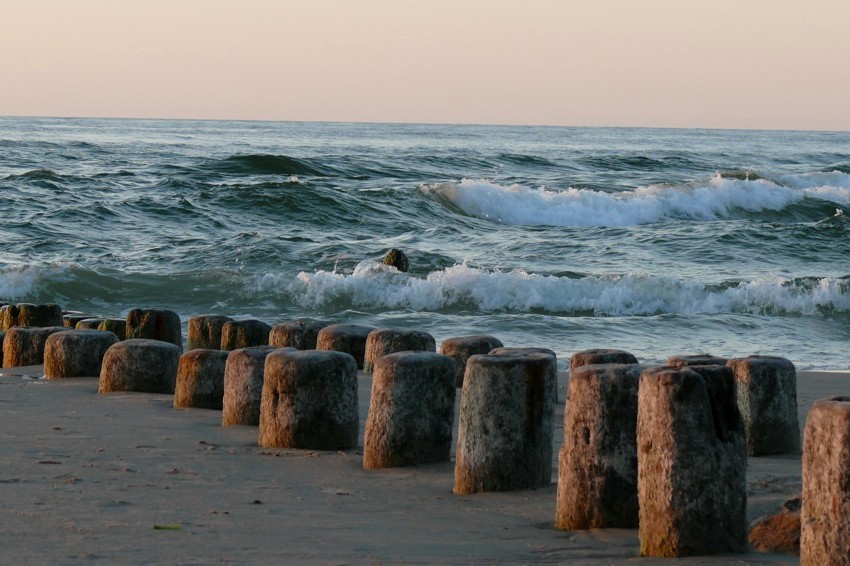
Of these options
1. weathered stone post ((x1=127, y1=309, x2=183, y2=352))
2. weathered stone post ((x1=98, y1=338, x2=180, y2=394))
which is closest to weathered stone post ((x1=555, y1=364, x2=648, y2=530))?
weathered stone post ((x1=98, y1=338, x2=180, y2=394))

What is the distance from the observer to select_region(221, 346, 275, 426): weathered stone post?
6348mm

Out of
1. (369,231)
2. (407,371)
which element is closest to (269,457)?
(407,371)

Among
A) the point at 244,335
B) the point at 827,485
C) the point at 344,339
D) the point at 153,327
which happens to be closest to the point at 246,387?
the point at 344,339

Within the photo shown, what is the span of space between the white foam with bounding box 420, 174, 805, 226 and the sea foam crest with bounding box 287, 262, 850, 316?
9.65m

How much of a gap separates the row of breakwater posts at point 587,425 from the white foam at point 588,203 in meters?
18.1

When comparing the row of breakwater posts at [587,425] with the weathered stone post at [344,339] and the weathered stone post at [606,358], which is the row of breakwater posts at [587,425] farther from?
the weathered stone post at [344,339]

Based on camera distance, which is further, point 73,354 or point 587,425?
point 73,354

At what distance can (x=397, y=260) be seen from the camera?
16266 mm

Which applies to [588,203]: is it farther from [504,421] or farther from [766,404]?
[504,421]

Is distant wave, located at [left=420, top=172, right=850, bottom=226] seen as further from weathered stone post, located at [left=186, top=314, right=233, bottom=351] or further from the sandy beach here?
the sandy beach

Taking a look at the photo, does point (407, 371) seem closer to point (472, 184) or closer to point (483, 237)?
point (483, 237)

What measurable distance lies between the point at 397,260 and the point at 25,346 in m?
7.57

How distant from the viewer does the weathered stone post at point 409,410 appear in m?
5.15

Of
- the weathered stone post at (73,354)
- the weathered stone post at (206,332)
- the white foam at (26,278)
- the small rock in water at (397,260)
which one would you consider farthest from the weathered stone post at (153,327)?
the small rock in water at (397,260)
